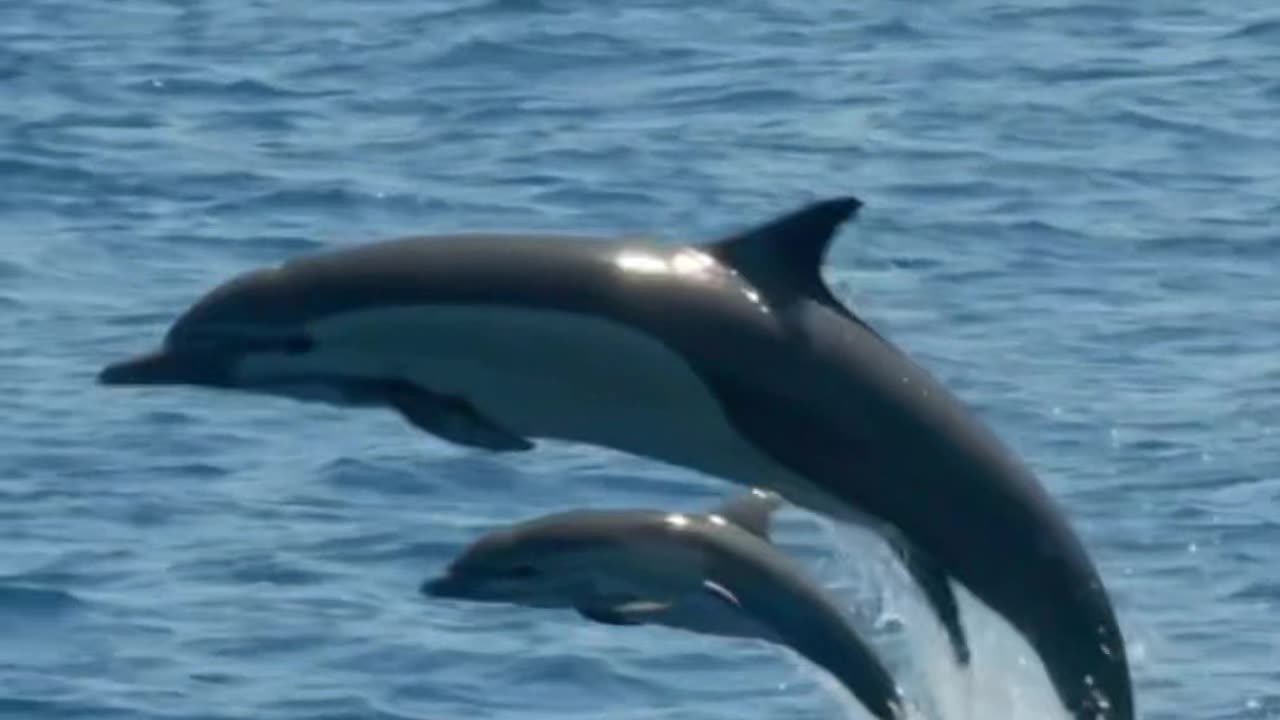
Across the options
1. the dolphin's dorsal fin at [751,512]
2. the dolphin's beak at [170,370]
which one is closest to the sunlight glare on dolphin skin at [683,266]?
the dolphin's beak at [170,370]

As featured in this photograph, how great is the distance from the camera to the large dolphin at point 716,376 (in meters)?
7.40

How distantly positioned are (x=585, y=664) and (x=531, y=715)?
464 mm

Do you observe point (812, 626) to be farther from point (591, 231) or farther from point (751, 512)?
point (591, 231)

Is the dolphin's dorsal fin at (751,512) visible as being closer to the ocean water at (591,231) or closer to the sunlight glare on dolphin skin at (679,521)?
the sunlight glare on dolphin skin at (679,521)

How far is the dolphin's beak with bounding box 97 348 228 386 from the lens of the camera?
7.68 meters

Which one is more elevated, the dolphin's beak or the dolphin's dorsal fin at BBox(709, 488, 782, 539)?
the dolphin's beak

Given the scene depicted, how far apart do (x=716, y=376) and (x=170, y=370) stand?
1.11 m

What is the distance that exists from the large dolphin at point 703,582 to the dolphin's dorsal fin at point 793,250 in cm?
124

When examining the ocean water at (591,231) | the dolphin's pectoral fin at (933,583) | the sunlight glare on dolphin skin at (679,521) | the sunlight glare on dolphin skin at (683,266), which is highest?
the sunlight glare on dolphin skin at (683,266)

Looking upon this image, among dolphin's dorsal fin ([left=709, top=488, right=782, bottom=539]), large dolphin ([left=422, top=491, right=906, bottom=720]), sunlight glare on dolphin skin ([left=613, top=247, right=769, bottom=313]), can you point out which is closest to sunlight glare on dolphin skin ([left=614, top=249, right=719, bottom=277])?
sunlight glare on dolphin skin ([left=613, top=247, right=769, bottom=313])

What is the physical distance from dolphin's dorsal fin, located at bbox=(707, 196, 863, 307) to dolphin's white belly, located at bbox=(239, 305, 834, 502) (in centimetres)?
23

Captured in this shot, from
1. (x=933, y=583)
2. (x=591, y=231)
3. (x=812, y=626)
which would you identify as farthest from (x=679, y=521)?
(x=591, y=231)

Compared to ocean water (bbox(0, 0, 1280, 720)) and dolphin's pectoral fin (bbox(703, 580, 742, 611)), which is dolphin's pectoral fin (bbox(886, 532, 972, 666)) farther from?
dolphin's pectoral fin (bbox(703, 580, 742, 611))

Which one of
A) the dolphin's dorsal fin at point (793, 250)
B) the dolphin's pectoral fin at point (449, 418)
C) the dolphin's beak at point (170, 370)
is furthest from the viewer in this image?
the dolphin's beak at point (170, 370)
